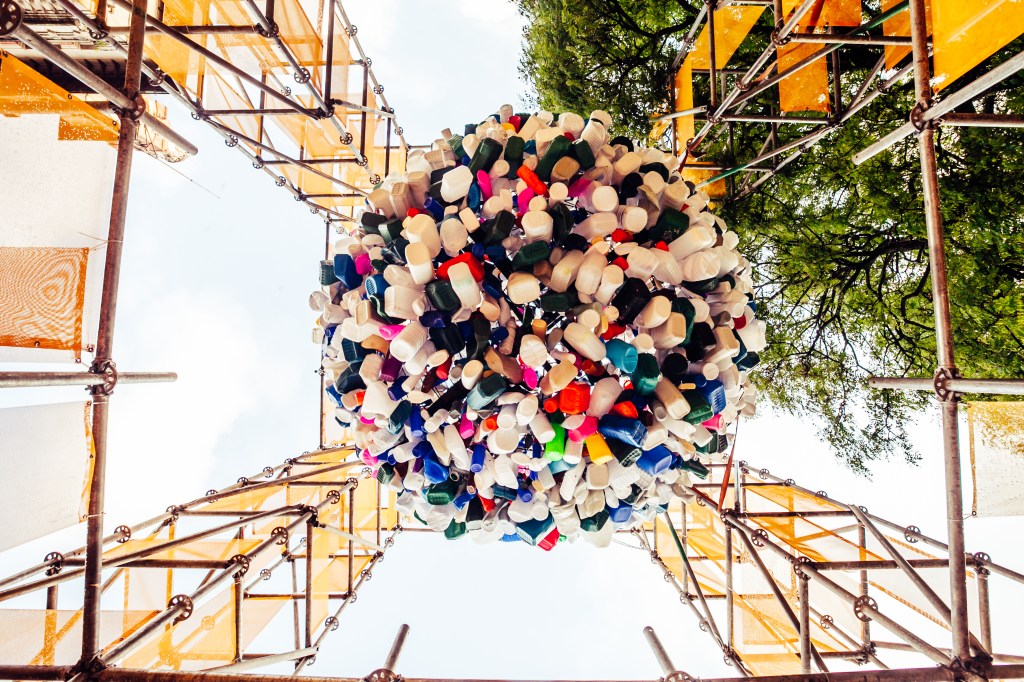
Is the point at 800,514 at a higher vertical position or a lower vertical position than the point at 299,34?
lower

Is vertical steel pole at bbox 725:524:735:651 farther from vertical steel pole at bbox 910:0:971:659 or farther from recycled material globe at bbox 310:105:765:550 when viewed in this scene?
recycled material globe at bbox 310:105:765:550

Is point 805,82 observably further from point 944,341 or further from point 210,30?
point 210,30

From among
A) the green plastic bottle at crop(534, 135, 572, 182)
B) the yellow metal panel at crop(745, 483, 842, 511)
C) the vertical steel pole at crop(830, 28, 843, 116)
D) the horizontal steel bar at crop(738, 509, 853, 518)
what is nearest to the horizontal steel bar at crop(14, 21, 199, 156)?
the green plastic bottle at crop(534, 135, 572, 182)

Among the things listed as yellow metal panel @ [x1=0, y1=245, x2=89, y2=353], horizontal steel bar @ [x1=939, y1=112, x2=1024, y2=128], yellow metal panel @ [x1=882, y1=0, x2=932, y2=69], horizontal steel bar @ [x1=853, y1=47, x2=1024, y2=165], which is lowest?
yellow metal panel @ [x1=0, y1=245, x2=89, y2=353]

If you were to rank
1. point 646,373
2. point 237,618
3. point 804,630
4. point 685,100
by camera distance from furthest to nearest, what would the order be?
point 685,100 < point 237,618 < point 804,630 < point 646,373

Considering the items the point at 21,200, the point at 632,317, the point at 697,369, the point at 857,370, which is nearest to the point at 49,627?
the point at 21,200

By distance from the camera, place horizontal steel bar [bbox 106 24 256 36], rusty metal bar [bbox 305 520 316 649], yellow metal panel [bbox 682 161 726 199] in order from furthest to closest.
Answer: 1. yellow metal panel [bbox 682 161 726 199]
2. horizontal steel bar [bbox 106 24 256 36]
3. rusty metal bar [bbox 305 520 316 649]

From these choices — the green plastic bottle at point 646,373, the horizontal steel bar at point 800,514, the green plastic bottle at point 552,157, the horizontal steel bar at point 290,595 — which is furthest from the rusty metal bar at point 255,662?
the horizontal steel bar at point 800,514

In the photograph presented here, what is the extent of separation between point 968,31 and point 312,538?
168 inches

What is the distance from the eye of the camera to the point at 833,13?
382 centimetres

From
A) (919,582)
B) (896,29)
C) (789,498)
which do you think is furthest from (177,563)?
(896,29)

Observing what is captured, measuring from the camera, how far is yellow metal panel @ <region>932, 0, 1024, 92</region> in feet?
7.16

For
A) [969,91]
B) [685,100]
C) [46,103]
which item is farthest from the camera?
[685,100]

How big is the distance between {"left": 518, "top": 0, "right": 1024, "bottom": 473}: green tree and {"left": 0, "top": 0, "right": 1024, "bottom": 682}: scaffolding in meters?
1.12
